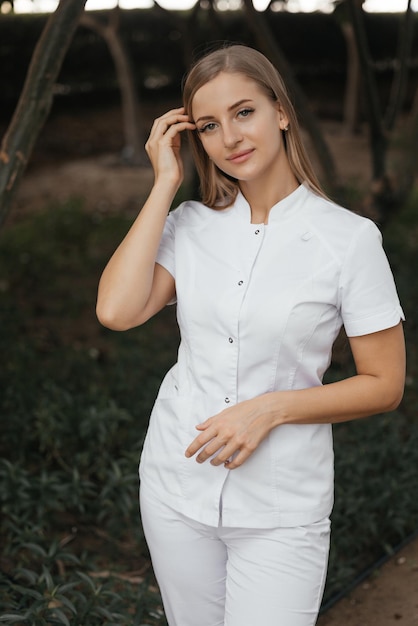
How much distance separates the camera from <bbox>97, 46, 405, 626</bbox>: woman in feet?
6.06

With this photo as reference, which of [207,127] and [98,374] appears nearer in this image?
[207,127]

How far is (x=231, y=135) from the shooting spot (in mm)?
1879

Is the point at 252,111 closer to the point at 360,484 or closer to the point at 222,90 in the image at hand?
the point at 222,90

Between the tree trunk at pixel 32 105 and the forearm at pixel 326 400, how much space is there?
1679mm

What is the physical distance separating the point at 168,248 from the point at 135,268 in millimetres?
133

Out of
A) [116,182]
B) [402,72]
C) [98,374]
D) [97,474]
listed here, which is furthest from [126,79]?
[97,474]

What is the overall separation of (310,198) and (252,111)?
0.23 meters

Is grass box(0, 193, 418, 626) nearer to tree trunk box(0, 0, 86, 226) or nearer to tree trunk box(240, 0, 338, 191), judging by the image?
tree trunk box(240, 0, 338, 191)

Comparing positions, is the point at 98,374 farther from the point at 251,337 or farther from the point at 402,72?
the point at 251,337

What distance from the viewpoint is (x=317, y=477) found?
6.39ft

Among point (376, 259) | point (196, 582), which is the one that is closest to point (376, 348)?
point (376, 259)

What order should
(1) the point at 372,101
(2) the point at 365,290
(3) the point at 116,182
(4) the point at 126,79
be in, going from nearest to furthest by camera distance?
1. (2) the point at 365,290
2. (1) the point at 372,101
3. (3) the point at 116,182
4. (4) the point at 126,79

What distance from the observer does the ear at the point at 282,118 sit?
194cm

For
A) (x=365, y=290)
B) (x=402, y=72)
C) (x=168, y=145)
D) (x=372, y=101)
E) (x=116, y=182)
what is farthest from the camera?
(x=116, y=182)
